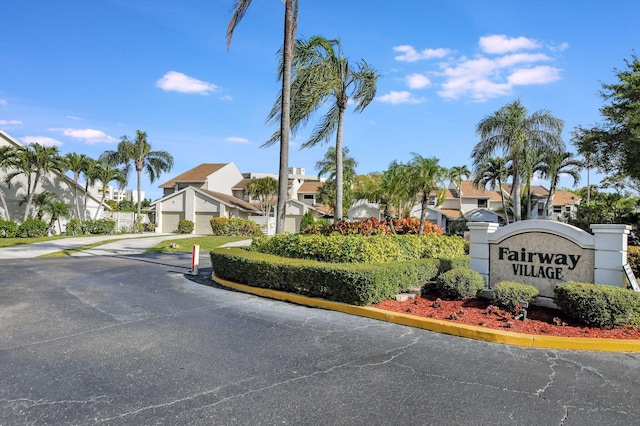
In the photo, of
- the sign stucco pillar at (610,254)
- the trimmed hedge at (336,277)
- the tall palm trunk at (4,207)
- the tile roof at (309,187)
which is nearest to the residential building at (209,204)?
the tile roof at (309,187)

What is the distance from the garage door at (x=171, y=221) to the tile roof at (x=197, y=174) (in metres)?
7.26

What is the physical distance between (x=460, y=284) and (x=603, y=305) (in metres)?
2.38

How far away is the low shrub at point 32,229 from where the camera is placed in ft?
98.5

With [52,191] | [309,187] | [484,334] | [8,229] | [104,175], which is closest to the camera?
[484,334]

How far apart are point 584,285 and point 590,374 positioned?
227cm

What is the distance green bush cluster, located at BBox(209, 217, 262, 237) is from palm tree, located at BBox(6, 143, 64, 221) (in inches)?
491

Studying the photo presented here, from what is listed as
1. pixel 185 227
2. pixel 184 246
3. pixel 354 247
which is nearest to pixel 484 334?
pixel 354 247

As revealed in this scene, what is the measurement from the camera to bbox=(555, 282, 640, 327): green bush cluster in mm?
6242

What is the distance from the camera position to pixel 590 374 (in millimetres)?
4824

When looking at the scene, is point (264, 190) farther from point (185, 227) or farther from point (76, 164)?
point (76, 164)

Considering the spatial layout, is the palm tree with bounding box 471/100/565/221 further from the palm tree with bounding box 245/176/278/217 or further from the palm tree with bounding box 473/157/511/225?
the palm tree with bounding box 245/176/278/217

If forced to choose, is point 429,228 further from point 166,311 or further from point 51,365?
point 51,365

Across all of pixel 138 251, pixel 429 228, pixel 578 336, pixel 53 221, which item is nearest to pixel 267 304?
pixel 578 336

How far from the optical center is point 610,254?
7234 mm
